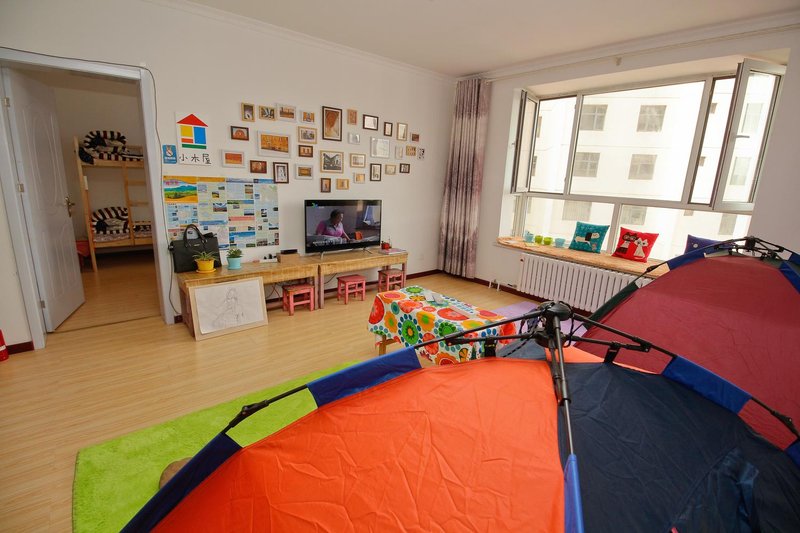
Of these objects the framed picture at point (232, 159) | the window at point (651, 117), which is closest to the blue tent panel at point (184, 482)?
the framed picture at point (232, 159)

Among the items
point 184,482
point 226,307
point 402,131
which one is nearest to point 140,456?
point 184,482

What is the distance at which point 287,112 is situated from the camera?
3480mm

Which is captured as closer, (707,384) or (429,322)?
(707,384)

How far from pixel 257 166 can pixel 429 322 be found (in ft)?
7.60

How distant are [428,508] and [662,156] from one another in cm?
420

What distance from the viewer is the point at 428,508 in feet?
2.28

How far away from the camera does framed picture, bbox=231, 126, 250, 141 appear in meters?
3.23

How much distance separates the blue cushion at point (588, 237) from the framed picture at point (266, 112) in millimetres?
3455

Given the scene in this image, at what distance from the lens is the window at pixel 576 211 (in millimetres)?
4184

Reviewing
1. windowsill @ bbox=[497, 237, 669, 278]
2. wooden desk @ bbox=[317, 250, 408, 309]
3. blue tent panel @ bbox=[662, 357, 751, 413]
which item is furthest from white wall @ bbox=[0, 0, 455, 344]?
blue tent panel @ bbox=[662, 357, 751, 413]

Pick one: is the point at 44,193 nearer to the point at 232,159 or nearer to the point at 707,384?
the point at 232,159

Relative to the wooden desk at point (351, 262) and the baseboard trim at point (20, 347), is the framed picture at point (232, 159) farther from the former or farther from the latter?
the baseboard trim at point (20, 347)

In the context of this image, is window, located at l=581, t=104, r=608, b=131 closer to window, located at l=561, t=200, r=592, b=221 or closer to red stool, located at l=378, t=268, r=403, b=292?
window, located at l=561, t=200, r=592, b=221

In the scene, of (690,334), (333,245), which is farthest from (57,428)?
(690,334)
